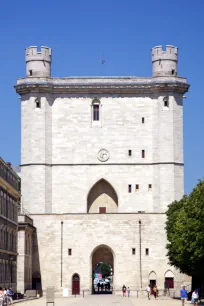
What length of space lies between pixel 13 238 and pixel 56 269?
15272mm

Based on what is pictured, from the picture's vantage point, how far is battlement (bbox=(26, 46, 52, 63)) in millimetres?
109688

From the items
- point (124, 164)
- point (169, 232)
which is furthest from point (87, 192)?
point (169, 232)

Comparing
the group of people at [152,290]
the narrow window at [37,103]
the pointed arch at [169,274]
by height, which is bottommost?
the group of people at [152,290]

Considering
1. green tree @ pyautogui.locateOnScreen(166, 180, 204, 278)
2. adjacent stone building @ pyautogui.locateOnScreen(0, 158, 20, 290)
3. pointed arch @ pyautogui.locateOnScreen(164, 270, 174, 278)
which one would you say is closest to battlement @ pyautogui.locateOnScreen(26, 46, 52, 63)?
adjacent stone building @ pyautogui.locateOnScreen(0, 158, 20, 290)

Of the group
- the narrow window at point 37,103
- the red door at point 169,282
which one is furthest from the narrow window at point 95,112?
the red door at point 169,282

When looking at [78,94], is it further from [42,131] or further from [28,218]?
[28,218]

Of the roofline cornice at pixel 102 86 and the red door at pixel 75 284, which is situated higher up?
the roofline cornice at pixel 102 86

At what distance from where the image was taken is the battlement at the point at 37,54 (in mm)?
109688

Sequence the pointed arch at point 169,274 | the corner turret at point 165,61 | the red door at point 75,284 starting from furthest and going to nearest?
the corner turret at point 165,61, the pointed arch at point 169,274, the red door at point 75,284

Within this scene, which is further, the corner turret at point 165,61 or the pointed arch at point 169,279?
the corner turret at point 165,61

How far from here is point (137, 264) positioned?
10362cm

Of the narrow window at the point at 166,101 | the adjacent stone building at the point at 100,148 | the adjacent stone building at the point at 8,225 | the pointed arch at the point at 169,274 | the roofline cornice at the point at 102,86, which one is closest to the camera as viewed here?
the adjacent stone building at the point at 8,225

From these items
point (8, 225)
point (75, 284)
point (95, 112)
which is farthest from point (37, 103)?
point (8, 225)

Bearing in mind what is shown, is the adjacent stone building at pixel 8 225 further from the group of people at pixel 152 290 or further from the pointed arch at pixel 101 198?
the pointed arch at pixel 101 198
